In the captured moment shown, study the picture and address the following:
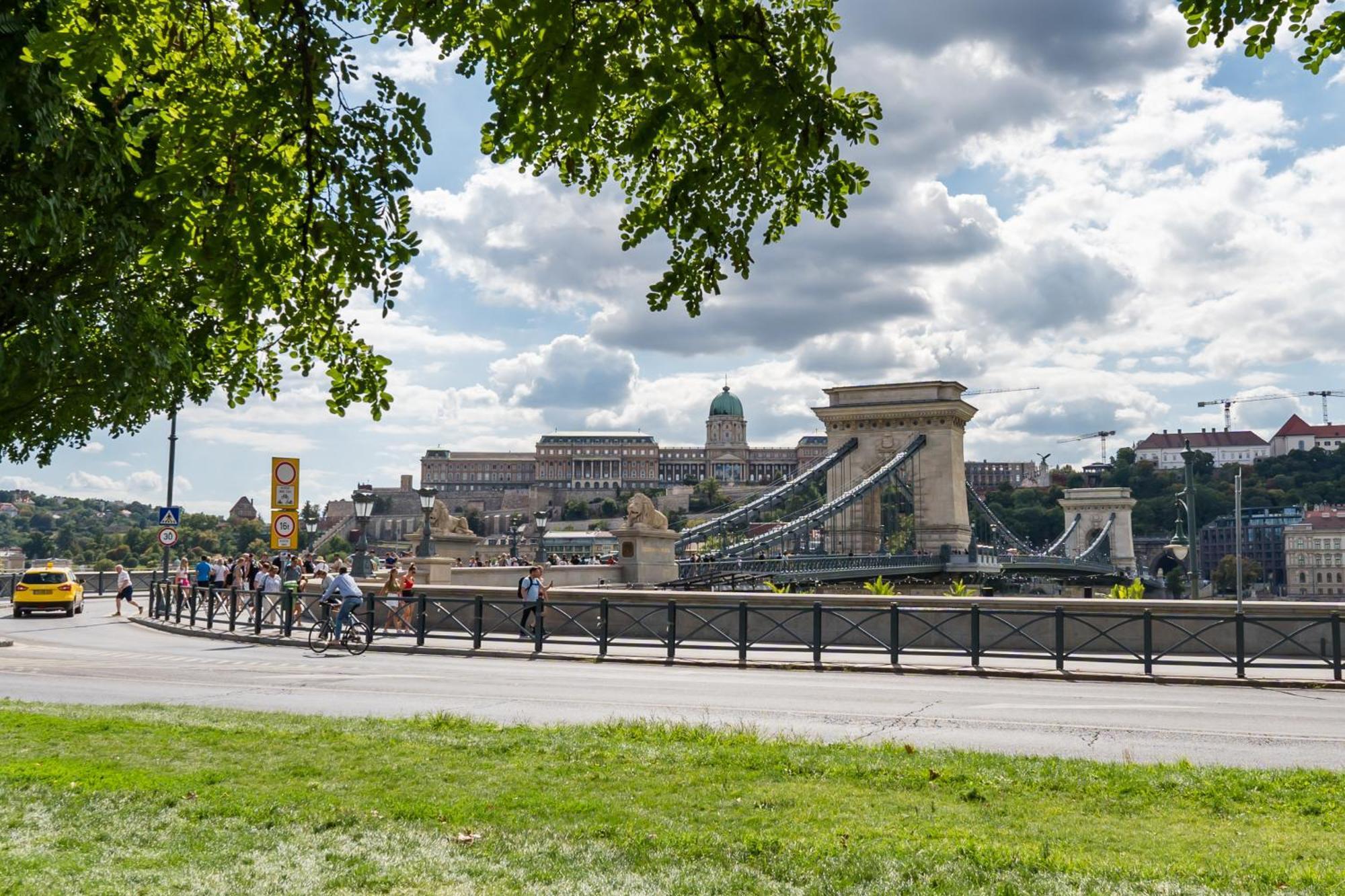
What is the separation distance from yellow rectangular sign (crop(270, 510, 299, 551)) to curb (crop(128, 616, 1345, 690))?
2.52 metres

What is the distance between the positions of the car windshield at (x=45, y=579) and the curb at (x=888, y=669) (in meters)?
13.7

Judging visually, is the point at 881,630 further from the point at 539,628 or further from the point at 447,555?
the point at 447,555

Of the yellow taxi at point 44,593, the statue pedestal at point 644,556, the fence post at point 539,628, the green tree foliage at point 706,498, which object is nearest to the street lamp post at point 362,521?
the statue pedestal at point 644,556

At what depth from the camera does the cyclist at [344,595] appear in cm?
2078

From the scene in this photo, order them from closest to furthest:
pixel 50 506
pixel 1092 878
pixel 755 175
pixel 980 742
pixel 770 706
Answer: pixel 1092 878
pixel 755 175
pixel 980 742
pixel 770 706
pixel 50 506

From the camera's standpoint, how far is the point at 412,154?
5598 mm

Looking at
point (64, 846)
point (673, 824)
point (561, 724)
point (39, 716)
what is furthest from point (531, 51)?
point (39, 716)

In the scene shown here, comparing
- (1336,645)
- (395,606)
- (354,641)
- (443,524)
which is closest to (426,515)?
(443,524)

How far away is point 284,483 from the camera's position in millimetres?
19875

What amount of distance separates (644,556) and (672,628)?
12273mm

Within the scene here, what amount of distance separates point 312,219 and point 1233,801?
21.2 ft

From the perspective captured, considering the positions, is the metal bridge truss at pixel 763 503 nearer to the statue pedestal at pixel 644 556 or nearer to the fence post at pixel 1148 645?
the statue pedestal at pixel 644 556

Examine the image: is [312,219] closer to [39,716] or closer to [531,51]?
[531,51]

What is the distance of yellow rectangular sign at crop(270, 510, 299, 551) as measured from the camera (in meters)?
20.5
